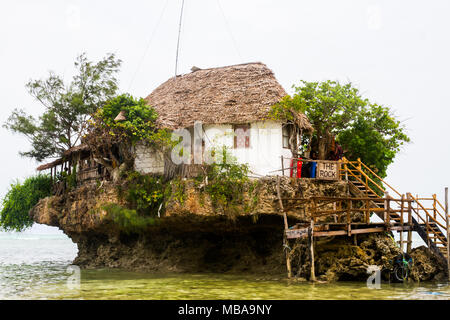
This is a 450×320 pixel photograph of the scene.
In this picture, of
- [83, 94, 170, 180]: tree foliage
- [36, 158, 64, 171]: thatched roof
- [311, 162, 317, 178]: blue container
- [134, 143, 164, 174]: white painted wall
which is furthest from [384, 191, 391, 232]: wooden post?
[36, 158, 64, 171]: thatched roof

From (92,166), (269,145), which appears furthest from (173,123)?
(92,166)

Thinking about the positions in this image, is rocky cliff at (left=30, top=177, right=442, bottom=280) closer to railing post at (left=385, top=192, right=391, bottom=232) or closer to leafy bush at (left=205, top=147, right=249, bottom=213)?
leafy bush at (left=205, top=147, right=249, bottom=213)

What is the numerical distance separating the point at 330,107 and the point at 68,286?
14.2 metres

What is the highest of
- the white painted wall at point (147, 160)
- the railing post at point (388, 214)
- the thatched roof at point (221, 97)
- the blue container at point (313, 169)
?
the thatched roof at point (221, 97)

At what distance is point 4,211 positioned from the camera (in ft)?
101

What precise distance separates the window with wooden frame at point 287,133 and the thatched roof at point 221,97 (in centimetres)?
57

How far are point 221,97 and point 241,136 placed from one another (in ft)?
8.86

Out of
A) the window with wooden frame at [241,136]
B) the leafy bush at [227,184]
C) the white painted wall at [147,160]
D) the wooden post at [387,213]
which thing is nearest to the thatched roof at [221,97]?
the window with wooden frame at [241,136]

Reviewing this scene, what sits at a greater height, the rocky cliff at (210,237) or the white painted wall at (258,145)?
the white painted wall at (258,145)

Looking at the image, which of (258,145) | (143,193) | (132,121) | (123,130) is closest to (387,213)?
(258,145)

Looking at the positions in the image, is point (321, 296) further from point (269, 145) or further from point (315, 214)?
point (269, 145)

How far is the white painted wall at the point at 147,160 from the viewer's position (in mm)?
21656

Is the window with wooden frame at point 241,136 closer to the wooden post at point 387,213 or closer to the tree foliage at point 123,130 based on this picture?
the tree foliage at point 123,130
